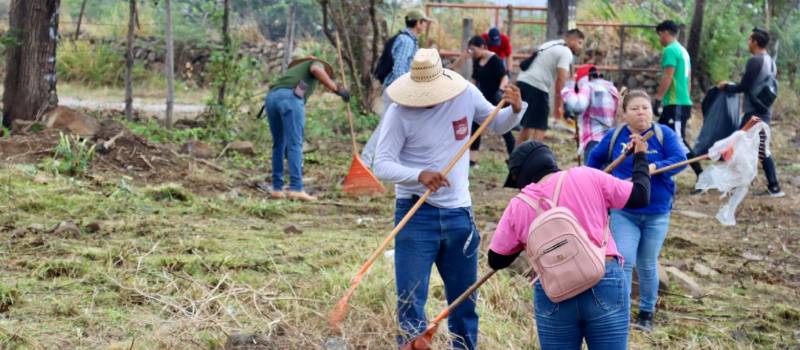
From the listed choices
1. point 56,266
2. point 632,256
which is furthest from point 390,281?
point 56,266

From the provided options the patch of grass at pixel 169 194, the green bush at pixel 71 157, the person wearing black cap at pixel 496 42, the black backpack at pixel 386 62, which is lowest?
the patch of grass at pixel 169 194

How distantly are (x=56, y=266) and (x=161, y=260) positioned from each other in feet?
2.11

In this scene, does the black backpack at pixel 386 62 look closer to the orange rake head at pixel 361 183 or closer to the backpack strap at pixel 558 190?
the orange rake head at pixel 361 183

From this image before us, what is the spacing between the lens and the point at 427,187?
4.80 metres

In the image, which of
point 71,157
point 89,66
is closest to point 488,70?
point 71,157

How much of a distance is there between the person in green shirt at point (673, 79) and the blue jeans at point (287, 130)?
11.8 ft

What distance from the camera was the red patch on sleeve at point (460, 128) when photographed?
501cm

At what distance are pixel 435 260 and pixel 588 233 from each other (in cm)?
115

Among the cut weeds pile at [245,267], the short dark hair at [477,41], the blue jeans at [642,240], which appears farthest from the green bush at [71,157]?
the blue jeans at [642,240]

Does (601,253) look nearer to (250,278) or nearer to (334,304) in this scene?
(334,304)

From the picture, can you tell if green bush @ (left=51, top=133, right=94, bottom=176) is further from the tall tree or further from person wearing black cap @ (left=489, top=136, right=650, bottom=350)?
person wearing black cap @ (left=489, top=136, right=650, bottom=350)

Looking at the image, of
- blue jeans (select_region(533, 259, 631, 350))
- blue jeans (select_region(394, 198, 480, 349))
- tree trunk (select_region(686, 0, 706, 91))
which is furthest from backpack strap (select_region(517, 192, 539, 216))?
tree trunk (select_region(686, 0, 706, 91))

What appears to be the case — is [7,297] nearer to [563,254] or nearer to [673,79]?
[563,254]

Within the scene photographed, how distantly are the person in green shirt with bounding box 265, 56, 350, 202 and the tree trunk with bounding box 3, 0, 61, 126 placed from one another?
3.17 meters
